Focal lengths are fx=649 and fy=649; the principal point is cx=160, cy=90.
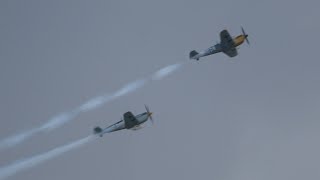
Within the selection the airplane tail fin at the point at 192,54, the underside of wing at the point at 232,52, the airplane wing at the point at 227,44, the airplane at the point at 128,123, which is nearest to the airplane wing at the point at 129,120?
the airplane at the point at 128,123

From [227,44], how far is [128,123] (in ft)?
74.3

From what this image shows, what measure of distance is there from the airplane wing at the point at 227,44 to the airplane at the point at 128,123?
1757 centimetres

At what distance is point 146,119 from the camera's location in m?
114

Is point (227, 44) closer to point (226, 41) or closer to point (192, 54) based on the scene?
point (226, 41)

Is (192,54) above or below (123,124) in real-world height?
above

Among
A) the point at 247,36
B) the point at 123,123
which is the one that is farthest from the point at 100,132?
the point at 247,36

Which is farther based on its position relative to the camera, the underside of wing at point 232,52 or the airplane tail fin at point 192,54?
the airplane tail fin at point 192,54

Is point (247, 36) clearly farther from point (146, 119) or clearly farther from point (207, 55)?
point (146, 119)

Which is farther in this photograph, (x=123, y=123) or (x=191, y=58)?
(x=191, y=58)

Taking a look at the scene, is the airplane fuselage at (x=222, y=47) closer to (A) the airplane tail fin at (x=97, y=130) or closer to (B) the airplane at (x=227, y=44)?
(B) the airplane at (x=227, y=44)

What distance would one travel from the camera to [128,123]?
110 metres

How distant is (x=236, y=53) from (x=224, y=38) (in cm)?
358

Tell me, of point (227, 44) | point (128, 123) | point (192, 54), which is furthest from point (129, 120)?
point (227, 44)

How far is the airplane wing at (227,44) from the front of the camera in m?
114
